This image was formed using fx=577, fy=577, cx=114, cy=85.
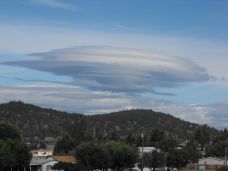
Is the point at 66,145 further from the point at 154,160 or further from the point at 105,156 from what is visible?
the point at 105,156

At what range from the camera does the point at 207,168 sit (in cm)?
14225

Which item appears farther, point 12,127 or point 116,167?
point 12,127

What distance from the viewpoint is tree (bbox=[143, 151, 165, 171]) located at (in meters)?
140

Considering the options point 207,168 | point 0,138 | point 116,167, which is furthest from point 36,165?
point 207,168

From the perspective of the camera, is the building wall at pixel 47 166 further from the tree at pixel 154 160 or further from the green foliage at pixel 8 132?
the tree at pixel 154 160

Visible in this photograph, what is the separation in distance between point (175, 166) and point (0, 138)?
147 ft

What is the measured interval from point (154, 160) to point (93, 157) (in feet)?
→ 94.0

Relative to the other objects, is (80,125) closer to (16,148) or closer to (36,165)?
(36,165)

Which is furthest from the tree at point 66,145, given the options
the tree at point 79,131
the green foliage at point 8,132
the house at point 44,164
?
the house at point 44,164

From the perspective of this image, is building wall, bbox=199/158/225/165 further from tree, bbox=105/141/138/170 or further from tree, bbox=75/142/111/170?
tree, bbox=75/142/111/170

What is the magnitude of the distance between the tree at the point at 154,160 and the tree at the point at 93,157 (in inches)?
975

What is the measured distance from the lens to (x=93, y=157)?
116 meters

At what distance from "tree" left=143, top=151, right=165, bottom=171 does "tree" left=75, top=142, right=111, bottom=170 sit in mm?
24760

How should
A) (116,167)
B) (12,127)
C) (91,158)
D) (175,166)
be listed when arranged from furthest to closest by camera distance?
1. (175,166)
2. (12,127)
3. (116,167)
4. (91,158)
